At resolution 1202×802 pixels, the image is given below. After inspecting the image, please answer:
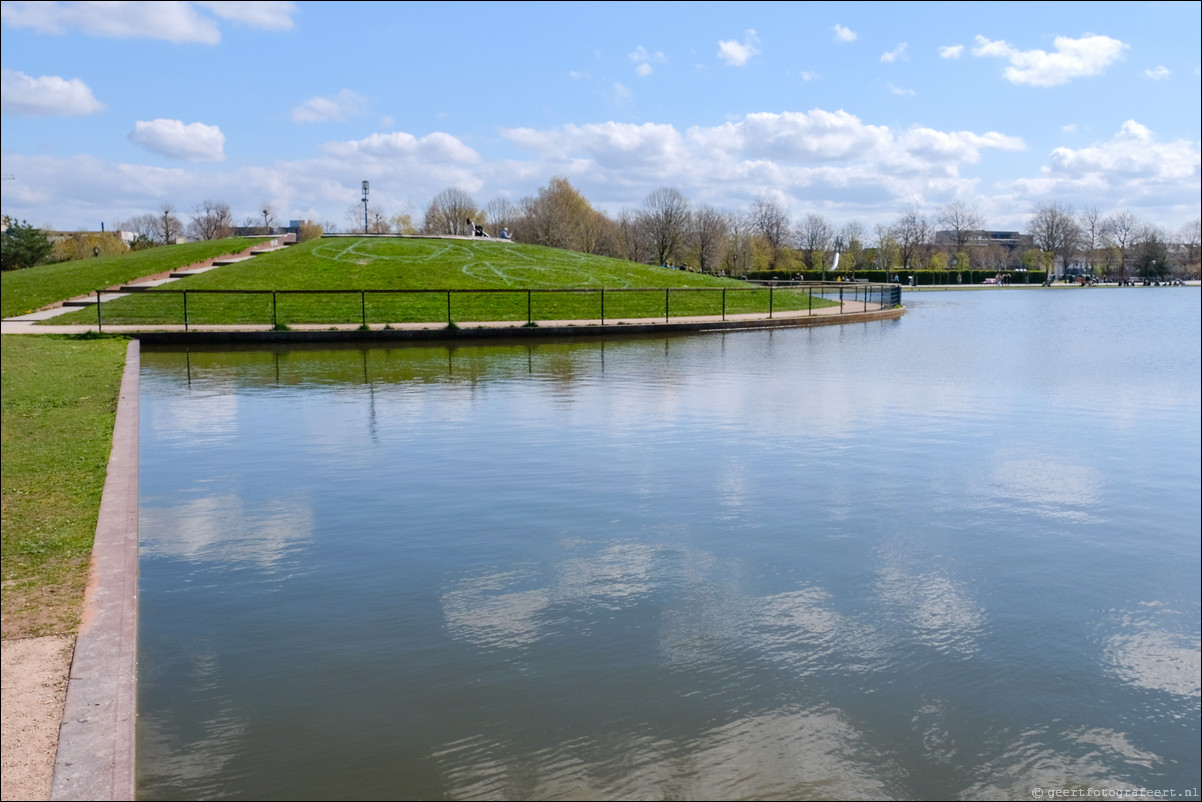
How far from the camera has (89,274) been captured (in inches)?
1689

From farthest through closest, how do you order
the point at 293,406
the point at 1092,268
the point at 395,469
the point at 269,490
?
the point at 1092,268
the point at 293,406
the point at 395,469
the point at 269,490

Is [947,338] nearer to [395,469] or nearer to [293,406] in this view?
[293,406]

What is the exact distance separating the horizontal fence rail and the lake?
18.4m

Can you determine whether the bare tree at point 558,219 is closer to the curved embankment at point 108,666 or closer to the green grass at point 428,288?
the green grass at point 428,288

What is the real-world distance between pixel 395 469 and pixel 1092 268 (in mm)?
138206

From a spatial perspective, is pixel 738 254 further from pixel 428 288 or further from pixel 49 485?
pixel 49 485

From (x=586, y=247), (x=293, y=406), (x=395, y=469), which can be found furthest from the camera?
(x=586, y=247)

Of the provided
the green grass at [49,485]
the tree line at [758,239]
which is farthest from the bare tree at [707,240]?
the green grass at [49,485]

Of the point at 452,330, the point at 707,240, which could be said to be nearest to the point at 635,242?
the point at 707,240

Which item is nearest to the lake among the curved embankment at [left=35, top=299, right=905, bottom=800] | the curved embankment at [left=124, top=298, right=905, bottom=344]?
Answer: the curved embankment at [left=35, top=299, right=905, bottom=800]

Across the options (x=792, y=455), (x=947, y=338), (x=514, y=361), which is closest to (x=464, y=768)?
(x=792, y=455)

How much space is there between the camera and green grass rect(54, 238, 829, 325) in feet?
107

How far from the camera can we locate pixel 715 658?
545cm

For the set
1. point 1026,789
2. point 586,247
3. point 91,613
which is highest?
point 586,247
